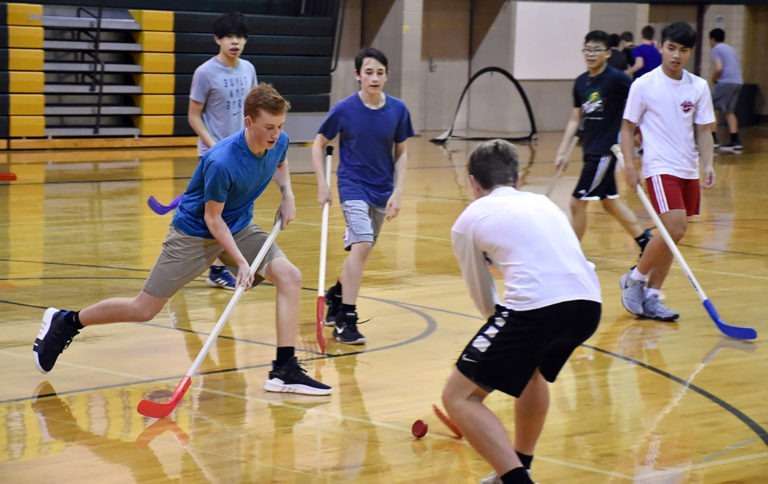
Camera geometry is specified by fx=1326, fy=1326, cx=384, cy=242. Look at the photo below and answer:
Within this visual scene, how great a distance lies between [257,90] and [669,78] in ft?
10.3

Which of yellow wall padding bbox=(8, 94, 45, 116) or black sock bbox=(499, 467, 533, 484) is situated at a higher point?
yellow wall padding bbox=(8, 94, 45, 116)

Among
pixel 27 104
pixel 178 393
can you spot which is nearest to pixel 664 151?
pixel 178 393

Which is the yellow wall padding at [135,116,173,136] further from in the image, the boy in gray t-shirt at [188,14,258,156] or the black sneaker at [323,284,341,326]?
the black sneaker at [323,284,341,326]

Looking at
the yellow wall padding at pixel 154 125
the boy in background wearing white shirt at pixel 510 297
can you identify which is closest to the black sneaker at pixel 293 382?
the boy in background wearing white shirt at pixel 510 297

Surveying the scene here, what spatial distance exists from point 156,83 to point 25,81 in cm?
202

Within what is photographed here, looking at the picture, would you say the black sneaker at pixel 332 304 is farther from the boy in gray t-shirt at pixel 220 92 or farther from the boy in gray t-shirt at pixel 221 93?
the boy in gray t-shirt at pixel 220 92

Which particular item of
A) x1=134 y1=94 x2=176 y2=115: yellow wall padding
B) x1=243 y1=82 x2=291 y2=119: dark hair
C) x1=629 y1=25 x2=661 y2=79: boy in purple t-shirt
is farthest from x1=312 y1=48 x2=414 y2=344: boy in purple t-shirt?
x1=629 y1=25 x2=661 y2=79: boy in purple t-shirt

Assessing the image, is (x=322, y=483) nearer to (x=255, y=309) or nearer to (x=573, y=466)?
(x=573, y=466)

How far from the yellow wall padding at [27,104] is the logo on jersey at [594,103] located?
35.1ft

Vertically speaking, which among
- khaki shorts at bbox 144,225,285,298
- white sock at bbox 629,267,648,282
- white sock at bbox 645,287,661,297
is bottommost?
white sock at bbox 645,287,661,297

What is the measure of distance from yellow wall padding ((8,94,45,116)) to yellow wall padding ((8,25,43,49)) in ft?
2.23

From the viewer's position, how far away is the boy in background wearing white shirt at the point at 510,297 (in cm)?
434

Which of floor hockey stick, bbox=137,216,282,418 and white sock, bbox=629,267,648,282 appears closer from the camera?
floor hockey stick, bbox=137,216,282,418

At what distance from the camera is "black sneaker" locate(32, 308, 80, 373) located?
623 centimetres
